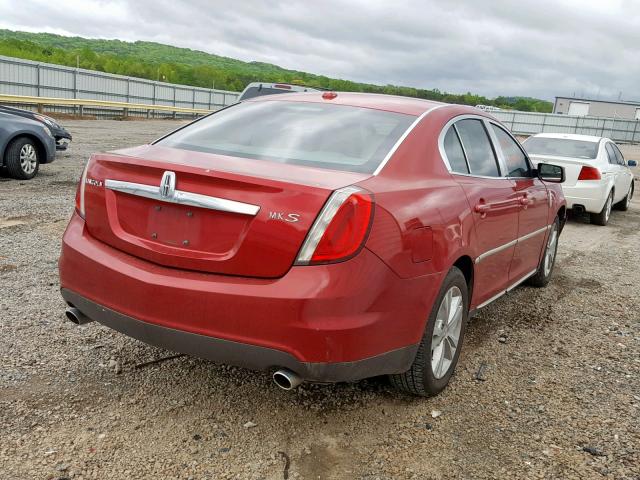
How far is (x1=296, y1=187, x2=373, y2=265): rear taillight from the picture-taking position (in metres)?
2.58

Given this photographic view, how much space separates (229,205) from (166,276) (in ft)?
1.44

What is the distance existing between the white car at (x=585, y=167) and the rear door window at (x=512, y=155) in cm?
510

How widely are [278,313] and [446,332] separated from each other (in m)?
1.24

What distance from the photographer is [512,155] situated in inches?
186

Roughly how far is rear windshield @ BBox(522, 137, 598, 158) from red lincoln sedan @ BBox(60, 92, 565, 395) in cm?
735

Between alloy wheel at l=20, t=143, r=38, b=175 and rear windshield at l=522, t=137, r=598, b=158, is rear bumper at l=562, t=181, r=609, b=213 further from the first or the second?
alloy wheel at l=20, t=143, r=38, b=175

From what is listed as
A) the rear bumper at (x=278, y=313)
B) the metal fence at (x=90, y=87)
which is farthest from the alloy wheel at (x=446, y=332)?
the metal fence at (x=90, y=87)

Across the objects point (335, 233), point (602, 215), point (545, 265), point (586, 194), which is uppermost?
point (335, 233)

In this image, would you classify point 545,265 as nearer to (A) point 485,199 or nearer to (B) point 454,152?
(A) point 485,199

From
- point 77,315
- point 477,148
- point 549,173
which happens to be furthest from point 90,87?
point 77,315

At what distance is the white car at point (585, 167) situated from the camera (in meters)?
9.99

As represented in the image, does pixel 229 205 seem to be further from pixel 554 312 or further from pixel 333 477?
pixel 554 312

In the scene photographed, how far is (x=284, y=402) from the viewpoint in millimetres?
3328

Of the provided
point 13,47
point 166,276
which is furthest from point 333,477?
point 13,47
